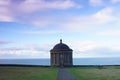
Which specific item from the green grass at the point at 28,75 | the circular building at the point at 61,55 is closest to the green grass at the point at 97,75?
the green grass at the point at 28,75

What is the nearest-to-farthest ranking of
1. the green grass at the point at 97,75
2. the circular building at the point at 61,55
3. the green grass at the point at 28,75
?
the green grass at the point at 97,75 → the green grass at the point at 28,75 → the circular building at the point at 61,55

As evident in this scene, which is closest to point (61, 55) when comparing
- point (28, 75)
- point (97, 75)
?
point (28, 75)

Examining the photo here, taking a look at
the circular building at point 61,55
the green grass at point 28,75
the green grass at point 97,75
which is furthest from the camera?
the circular building at point 61,55

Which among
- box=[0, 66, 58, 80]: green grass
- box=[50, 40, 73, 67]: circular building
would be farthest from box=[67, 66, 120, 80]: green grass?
box=[50, 40, 73, 67]: circular building

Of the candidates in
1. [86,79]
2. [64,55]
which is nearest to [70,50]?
[64,55]

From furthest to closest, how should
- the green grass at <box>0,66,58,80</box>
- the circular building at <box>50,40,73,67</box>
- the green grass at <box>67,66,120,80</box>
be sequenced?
the circular building at <box>50,40,73,67</box>
the green grass at <box>0,66,58,80</box>
the green grass at <box>67,66,120,80</box>

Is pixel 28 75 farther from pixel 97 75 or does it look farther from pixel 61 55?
pixel 61 55

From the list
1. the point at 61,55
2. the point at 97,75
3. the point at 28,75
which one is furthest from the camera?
the point at 61,55

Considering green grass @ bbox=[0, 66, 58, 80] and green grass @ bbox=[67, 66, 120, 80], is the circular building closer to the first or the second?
green grass @ bbox=[67, 66, 120, 80]

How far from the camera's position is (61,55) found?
66.3 m

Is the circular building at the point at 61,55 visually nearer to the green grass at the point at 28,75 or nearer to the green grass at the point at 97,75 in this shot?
the green grass at the point at 97,75

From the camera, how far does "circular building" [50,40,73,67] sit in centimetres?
6600

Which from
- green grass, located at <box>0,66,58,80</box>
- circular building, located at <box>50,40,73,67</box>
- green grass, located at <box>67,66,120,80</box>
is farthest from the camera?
circular building, located at <box>50,40,73,67</box>

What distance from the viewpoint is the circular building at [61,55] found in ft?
217
